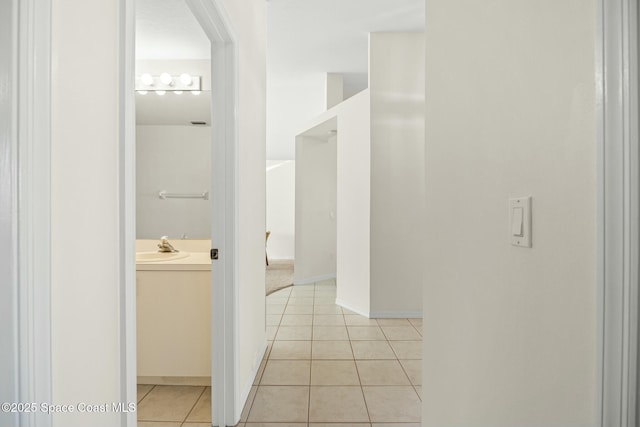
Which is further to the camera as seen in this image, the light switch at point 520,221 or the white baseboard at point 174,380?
the white baseboard at point 174,380

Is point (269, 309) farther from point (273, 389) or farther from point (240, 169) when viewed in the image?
point (240, 169)

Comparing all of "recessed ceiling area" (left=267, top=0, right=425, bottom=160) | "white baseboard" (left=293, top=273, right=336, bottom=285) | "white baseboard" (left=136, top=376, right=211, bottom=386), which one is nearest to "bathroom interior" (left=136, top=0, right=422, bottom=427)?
"white baseboard" (left=136, top=376, right=211, bottom=386)

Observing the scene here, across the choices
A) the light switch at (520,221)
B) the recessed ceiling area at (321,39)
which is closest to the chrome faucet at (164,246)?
the recessed ceiling area at (321,39)

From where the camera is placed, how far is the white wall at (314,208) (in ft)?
18.3

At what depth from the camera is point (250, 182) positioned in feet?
7.91

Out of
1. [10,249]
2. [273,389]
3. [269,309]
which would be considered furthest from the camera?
[269,309]

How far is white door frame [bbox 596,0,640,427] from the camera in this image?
566mm

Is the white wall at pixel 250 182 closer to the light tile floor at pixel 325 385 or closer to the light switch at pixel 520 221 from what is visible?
the light tile floor at pixel 325 385

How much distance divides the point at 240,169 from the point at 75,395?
1485mm

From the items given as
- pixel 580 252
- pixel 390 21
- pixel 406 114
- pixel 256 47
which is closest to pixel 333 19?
pixel 390 21

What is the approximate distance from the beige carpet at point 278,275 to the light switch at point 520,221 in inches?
180

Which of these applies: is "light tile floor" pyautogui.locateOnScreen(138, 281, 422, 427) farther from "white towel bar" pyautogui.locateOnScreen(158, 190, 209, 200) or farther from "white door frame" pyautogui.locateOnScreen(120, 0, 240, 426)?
"white towel bar" pyautogui.locateOnScreen(158, 190, 209, 200)

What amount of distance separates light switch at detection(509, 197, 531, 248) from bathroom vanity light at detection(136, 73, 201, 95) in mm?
2788

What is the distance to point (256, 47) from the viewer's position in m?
2.67
